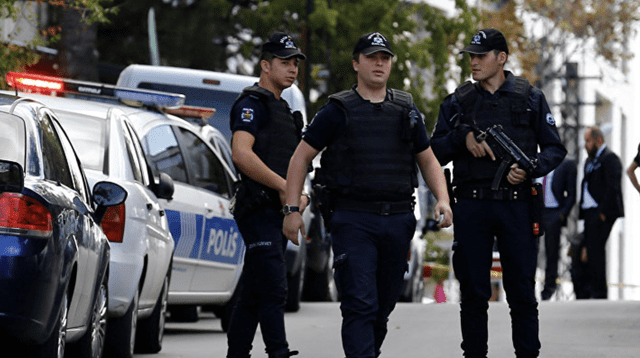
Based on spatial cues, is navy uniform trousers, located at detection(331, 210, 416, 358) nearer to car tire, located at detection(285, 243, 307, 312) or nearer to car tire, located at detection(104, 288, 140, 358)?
car tire, located at detection(104, 288, 140, 358)

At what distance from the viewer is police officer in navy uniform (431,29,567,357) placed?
8344mm

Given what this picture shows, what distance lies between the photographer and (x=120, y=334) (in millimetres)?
9109

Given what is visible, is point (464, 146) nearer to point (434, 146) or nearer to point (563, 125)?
point (434, 146)

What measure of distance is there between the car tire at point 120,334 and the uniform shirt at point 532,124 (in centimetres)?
203

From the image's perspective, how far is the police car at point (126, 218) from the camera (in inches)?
359

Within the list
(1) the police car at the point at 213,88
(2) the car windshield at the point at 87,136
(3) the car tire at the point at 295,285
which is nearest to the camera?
(2) the car windshield at the point at 87,136

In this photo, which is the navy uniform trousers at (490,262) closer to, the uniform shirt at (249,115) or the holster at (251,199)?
the holster at (251,199)

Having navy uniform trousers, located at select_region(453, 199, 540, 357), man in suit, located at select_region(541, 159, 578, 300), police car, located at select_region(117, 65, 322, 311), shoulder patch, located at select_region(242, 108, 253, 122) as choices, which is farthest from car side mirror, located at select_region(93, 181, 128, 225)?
man in suit, located at select_region(541, 159, 578, 300)

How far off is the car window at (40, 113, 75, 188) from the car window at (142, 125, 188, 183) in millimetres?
3407

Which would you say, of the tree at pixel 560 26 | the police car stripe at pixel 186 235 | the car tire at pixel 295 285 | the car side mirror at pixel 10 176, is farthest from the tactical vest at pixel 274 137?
the tree at pixel 560 26

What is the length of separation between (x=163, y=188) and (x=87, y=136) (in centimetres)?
59

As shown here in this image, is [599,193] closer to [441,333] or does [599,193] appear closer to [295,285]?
[295,285]

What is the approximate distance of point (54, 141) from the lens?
7555 millimetres

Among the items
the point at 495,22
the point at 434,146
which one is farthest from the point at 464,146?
the point at 495,22
